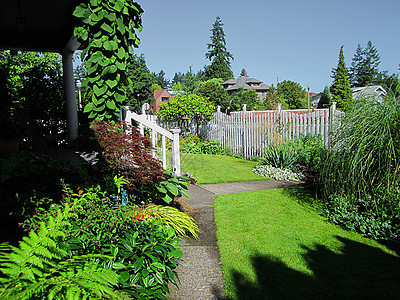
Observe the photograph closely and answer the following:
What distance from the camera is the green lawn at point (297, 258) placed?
10.6 ft

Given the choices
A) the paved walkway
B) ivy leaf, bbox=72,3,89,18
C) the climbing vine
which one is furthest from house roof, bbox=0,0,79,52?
the paved walkway

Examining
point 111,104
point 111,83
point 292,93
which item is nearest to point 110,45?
point 111,83

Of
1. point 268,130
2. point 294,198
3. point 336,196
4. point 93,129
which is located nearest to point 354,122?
point 336,196

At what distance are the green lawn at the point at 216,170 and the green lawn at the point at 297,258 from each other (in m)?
2.68

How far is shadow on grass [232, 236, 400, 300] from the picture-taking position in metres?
3.17

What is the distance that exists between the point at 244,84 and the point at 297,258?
241ft

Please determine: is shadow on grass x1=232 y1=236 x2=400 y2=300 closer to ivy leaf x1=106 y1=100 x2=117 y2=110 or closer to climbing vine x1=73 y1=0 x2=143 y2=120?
ivy leaf x1=106 y1=100 x2=117 y2=110

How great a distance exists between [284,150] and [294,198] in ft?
8.75

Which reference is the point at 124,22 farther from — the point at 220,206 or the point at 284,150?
the point at 284,150

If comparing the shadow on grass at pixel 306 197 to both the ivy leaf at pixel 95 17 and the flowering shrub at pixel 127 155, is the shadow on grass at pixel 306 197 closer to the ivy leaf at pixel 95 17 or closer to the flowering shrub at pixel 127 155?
the flowering shrub at pixel 127 155

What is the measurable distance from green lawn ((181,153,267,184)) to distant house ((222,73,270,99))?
59.9m

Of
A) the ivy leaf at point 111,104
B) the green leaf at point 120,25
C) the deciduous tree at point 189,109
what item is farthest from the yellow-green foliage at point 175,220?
the deciduous tree at point 189,109

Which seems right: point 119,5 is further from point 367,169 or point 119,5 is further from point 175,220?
point 367,169

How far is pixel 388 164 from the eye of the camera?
4.27 meters
